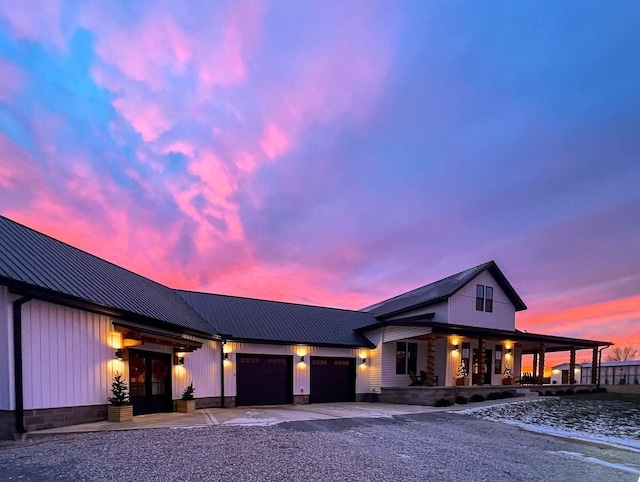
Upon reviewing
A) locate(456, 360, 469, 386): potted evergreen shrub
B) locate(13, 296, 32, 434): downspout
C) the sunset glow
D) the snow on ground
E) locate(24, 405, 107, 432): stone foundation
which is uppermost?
the sunset glow

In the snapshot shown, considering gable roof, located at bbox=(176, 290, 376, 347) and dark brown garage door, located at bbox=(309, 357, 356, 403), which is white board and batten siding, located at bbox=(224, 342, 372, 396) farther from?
gable roof, located at bbox=(176, 290, 376, 347)

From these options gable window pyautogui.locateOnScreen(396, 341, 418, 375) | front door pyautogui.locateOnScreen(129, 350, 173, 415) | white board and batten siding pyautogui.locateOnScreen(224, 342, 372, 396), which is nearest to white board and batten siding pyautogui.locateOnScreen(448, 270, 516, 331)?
gable window pyautogui.locateOnScreen(396, 341, 418, 375)

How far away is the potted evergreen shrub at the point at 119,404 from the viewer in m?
9.80

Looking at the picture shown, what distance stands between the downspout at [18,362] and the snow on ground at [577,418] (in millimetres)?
13193

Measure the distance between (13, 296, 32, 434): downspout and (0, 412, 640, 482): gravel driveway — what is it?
66 centimetres

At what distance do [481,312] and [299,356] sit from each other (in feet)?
35.0

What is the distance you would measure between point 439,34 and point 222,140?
9.00 m

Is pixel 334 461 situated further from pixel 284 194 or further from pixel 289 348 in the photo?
pixel 284 194

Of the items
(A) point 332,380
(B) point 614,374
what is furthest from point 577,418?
(B) point 614,374

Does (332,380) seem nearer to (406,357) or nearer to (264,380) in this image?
(264,380)

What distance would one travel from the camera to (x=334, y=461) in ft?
21.3

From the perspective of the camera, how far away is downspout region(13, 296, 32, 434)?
25.6 feet

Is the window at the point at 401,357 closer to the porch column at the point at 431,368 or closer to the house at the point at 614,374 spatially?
the porch column at the point at 431,368

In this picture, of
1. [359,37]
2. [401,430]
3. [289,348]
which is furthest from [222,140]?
[401,430]
